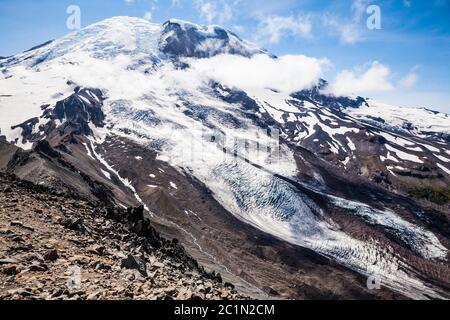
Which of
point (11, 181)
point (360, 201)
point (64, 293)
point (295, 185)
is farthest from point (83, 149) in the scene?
point (64, 293)

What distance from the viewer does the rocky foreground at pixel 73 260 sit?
1339 cm

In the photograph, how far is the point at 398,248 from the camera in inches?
6068

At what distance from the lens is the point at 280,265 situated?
12388 centimetres

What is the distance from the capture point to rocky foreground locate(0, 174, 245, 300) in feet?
43.9

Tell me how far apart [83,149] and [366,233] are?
394 feet

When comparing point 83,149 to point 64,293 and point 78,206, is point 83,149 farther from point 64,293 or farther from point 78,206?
point 64,293

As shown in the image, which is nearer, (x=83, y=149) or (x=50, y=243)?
(x=50, y=243)

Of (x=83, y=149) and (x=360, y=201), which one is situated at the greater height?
(x=83, y=149)

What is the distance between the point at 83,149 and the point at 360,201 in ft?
394

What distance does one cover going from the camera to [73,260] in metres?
15.9
